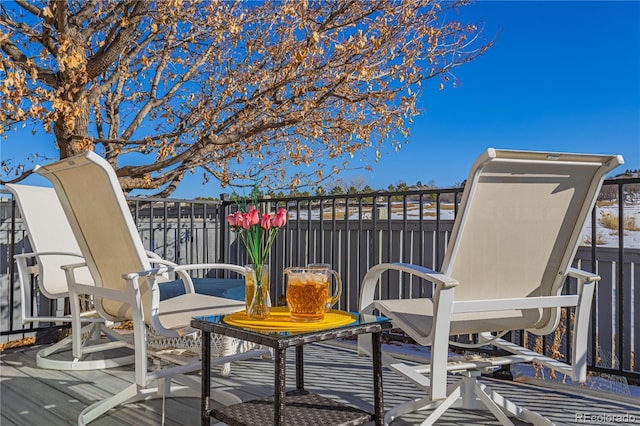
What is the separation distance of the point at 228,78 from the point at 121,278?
316cm

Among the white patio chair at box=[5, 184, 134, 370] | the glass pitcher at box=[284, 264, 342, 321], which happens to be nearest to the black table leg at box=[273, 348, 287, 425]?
the glass pitcher at box=[284, 264, 342, 321]

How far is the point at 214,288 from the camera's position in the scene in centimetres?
341

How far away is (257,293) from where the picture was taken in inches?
75.7

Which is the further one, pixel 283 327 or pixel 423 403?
pixel 423 403

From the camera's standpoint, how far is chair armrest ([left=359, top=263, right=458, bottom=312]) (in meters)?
1.77

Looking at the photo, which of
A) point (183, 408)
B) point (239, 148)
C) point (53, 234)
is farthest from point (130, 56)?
point (183, 408)

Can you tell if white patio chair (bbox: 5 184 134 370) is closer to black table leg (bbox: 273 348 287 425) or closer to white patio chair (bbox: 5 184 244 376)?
white patio chair (bbox: 5 184 244 376)

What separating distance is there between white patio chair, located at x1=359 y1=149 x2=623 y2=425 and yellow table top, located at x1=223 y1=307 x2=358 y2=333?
0.81 ft

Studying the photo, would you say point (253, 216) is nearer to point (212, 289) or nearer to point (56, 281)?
point (212, 289)

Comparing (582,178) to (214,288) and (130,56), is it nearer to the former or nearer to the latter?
(214,288)

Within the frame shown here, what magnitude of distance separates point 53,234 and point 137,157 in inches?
82.0

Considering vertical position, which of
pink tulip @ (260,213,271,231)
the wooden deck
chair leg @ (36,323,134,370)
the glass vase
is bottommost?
the wooden deck

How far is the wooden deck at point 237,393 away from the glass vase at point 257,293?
2.44ft

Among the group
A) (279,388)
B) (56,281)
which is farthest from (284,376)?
(56,281)
